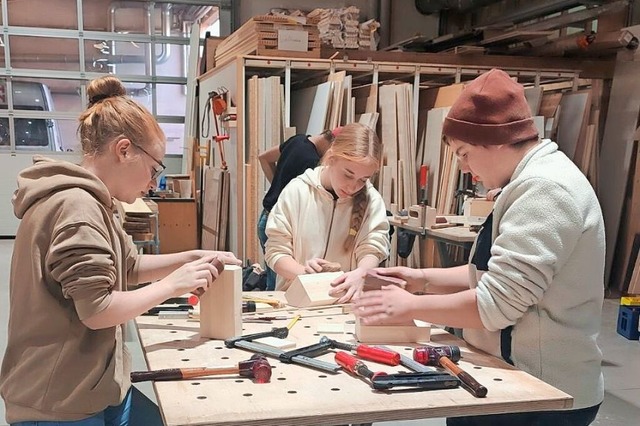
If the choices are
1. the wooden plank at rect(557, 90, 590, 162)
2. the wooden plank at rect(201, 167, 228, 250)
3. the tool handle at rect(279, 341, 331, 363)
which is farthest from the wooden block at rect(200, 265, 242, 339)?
the wooden plank at rect(557, 90, 590, 162)

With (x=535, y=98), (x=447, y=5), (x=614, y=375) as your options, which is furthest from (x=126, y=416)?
(x=447, y=5)

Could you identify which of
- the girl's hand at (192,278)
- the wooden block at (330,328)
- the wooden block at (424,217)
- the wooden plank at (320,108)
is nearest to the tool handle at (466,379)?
the wooden block at (330,328)

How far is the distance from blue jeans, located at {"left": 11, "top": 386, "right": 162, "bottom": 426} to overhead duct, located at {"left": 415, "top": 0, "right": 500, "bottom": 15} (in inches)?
274

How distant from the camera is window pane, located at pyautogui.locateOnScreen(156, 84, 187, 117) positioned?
311 inches

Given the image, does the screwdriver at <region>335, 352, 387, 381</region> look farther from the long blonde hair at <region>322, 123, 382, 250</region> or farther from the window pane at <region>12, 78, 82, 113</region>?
the window pane at <region>12, 78, 82, 113</region>

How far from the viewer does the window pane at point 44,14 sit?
739cm

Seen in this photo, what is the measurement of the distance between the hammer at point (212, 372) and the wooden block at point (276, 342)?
169 mm

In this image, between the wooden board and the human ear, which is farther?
the wooden board

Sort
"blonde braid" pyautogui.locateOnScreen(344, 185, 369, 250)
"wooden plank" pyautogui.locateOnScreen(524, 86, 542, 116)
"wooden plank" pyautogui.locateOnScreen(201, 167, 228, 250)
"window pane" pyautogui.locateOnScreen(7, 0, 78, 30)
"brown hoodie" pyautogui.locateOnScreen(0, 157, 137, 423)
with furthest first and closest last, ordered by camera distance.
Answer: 1. "window pane" pyautogui.locateOnScreen(7, 0, 78, 30)
2. "wooden plank" pyautogui.locateOnScreen(201, 167, 228, 250)
3. "wooden plank" pyautogui.locateOnScreen(524, 86, 542, 116)
4. "blonde braid" pyautogui.locateOnScreen(344, 185, 369, 250)
5. "brown hoodie" pyautogui.locateOnScreen(0, 157, 137, 423)

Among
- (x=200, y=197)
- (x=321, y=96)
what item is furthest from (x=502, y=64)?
(x=200, y=197)

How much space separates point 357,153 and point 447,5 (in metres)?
6.44

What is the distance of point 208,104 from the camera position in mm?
6105

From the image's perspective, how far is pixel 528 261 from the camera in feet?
3.98

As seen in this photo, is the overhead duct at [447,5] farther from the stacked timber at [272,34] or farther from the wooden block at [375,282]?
the wooden block at [375,282]
